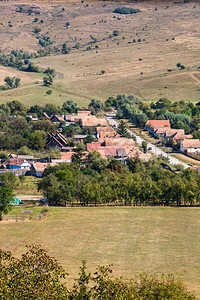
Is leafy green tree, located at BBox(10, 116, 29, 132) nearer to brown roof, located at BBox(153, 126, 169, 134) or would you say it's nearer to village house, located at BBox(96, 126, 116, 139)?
village house, located at BBox(96, 126, 116, 139)

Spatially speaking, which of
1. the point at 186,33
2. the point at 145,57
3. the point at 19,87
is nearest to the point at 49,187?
the point at 19,87

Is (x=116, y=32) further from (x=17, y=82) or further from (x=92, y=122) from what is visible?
(x=92, y=122)

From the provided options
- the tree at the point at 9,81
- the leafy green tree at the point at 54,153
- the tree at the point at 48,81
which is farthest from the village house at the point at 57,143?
the tree at the point at 9,81

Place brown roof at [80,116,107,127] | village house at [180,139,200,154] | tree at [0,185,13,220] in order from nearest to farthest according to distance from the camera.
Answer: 1. tree at [0,185,13,220]
2. village house at [180,139,200,154]
3. brown roof at [80,116,107,127]

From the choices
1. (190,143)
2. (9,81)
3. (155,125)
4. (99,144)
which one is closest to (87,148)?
(99,144)

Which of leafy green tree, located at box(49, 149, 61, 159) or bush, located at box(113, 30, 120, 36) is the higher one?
bush, located at box(113, 30, 120, 36)

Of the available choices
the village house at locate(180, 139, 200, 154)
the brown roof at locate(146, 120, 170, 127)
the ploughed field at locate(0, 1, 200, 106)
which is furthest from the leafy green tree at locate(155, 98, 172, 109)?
the village house at locate(180, 139, 200, 154)
